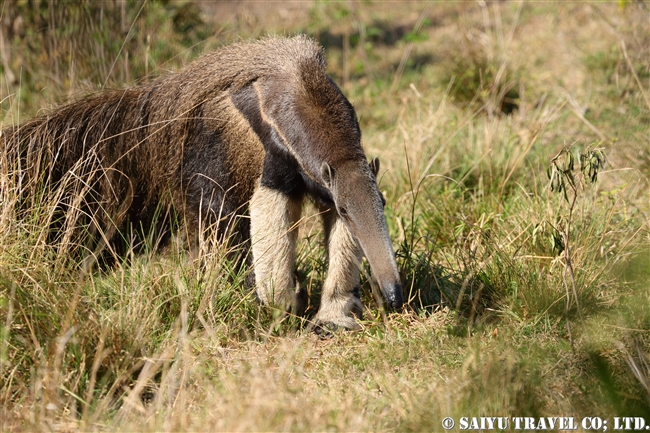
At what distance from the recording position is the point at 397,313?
486 centimetres

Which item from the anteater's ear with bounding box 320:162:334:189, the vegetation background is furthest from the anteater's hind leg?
the anteater's ear with bounding box 320:162:334:189

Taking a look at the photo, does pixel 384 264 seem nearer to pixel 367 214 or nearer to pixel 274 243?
pixel 367 214

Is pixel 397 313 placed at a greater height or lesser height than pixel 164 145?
lesser

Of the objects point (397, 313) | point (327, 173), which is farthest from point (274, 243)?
point (397, 313)

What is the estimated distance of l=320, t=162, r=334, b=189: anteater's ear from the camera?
4.05 metres

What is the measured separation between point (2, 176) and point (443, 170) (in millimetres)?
3753

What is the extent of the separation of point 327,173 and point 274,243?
0.71m

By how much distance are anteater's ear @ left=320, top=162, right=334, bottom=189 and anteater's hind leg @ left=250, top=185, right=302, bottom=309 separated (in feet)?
1.60

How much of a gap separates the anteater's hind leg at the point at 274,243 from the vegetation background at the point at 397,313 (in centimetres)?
15

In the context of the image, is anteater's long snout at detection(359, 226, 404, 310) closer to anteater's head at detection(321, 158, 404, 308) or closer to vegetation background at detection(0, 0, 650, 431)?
anteater's head at detection(321, 158, 404, 308)

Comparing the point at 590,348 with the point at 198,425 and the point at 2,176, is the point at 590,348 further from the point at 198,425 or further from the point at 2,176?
the point at 2,176

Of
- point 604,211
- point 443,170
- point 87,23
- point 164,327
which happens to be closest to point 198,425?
point 164,327

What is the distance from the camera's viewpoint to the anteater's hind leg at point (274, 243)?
4.54m

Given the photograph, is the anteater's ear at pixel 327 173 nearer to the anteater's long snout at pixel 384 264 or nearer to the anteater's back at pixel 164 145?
the anteater's long snout at pixel 384 264
